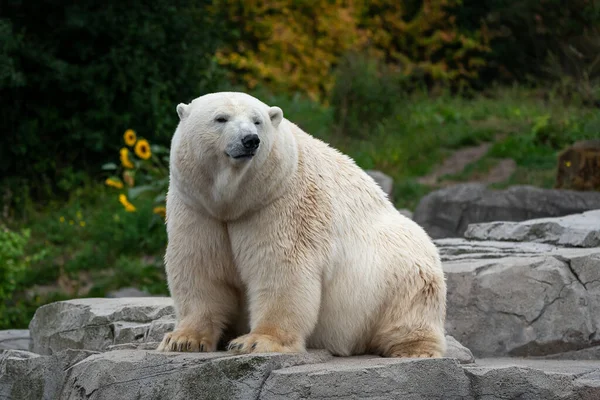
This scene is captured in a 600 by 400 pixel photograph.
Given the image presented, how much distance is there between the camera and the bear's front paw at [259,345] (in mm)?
4516

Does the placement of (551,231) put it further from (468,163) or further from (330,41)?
(330,41)

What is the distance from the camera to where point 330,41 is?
698 inches

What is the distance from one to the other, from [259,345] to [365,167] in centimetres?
819

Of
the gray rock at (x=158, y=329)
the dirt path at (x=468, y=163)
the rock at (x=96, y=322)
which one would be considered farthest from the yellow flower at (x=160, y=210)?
the gray rock at (x=158, y=329)

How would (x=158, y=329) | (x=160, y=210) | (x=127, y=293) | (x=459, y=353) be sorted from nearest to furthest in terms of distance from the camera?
(x=459, y=353) < (x=158, y=329) < (x=127, y=293) < (x=160, y=210)

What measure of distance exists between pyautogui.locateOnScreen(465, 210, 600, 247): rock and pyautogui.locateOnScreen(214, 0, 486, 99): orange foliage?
27.7ft

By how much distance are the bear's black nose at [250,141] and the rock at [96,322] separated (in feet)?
6.63

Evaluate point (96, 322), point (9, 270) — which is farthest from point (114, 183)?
point (96, 322)

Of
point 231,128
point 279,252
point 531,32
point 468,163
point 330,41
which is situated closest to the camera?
point 231,128

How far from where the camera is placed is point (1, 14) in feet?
39.8

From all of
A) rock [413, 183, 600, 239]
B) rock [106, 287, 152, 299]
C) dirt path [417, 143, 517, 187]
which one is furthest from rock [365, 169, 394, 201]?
rock [106, 287, 152, 299]

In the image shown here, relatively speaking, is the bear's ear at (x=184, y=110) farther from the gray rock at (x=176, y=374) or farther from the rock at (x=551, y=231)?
the rock at (x=551, y=231)

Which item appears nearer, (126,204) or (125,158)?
(126,204)

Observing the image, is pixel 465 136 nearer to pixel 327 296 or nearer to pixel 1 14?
pixel 1 14
